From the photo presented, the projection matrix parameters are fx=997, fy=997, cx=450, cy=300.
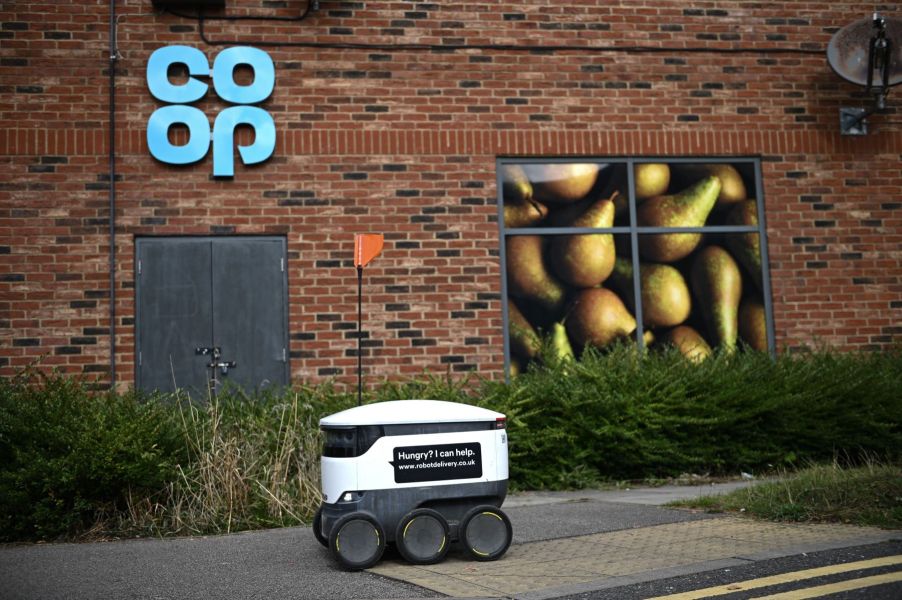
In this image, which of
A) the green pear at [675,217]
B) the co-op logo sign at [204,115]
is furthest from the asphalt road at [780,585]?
the co-op logo sign at [204,115]

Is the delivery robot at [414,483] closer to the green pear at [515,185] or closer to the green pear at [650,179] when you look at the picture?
the green pear at [515,185]

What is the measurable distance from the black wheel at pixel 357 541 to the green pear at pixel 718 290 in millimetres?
6490

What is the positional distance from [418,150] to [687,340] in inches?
143

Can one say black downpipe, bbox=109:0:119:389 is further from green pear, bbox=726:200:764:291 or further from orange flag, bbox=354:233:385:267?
green pear, bbox=726:200:764:291

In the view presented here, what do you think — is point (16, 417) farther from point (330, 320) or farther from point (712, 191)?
point (712, 191)

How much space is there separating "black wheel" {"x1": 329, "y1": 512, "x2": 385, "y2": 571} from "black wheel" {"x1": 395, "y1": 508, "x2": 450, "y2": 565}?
0.41 feet

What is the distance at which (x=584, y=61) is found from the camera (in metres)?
11.2

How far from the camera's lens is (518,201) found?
10969 millimetres

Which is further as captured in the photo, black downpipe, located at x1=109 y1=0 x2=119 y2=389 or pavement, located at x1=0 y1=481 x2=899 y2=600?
black downpipe, located at x1=109 y1=0 x2=119 y2=389

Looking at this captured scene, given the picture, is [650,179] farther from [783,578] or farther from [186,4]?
[783,578]

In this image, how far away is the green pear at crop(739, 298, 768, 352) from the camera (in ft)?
36.7

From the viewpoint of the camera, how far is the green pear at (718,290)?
11.1m

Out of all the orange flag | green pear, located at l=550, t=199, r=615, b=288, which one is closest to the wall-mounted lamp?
the orange flag

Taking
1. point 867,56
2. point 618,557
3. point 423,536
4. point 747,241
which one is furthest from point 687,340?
point 423,536
